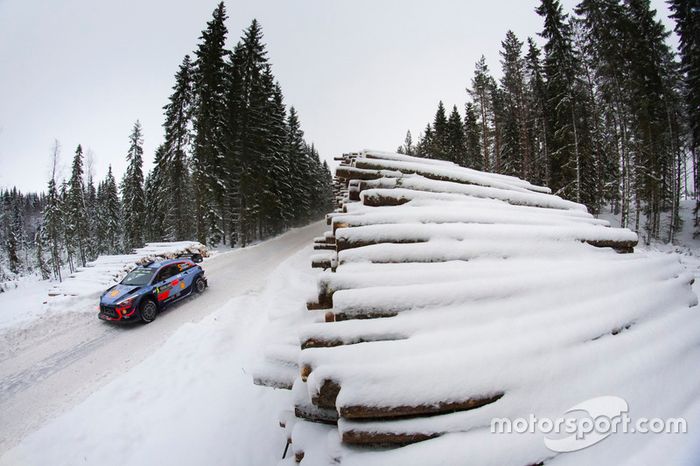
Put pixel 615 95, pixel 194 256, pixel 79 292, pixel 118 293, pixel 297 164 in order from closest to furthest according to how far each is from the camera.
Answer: pixel 118 293 → pixel 79 292 → pixel 194 256 → pixel 615 95 → pixel 297 164

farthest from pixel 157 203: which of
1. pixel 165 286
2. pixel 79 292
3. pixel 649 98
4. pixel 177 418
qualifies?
pixel 649 98

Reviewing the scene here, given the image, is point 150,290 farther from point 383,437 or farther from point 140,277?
point 383,437

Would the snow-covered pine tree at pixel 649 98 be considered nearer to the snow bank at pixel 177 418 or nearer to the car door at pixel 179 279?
the snow bank at pixel 177 418

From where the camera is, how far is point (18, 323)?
797 cm

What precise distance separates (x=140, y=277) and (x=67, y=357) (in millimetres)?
2724

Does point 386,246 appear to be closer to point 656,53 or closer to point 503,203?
point 503,203

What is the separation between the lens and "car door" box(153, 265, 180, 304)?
27.7ft

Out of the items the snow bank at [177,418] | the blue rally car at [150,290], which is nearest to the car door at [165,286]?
the blue rally car at [150,290]

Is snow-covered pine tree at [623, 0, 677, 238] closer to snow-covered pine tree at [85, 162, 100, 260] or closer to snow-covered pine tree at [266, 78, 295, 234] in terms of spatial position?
snow-covered pine tree at [266, 78, 295, 234]

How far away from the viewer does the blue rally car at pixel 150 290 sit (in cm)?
759

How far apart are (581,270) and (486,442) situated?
139 cm

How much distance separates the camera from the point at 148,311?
802 cm

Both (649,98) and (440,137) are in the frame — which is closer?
(649,98)

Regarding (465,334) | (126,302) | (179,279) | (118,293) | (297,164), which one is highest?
(297,164)
